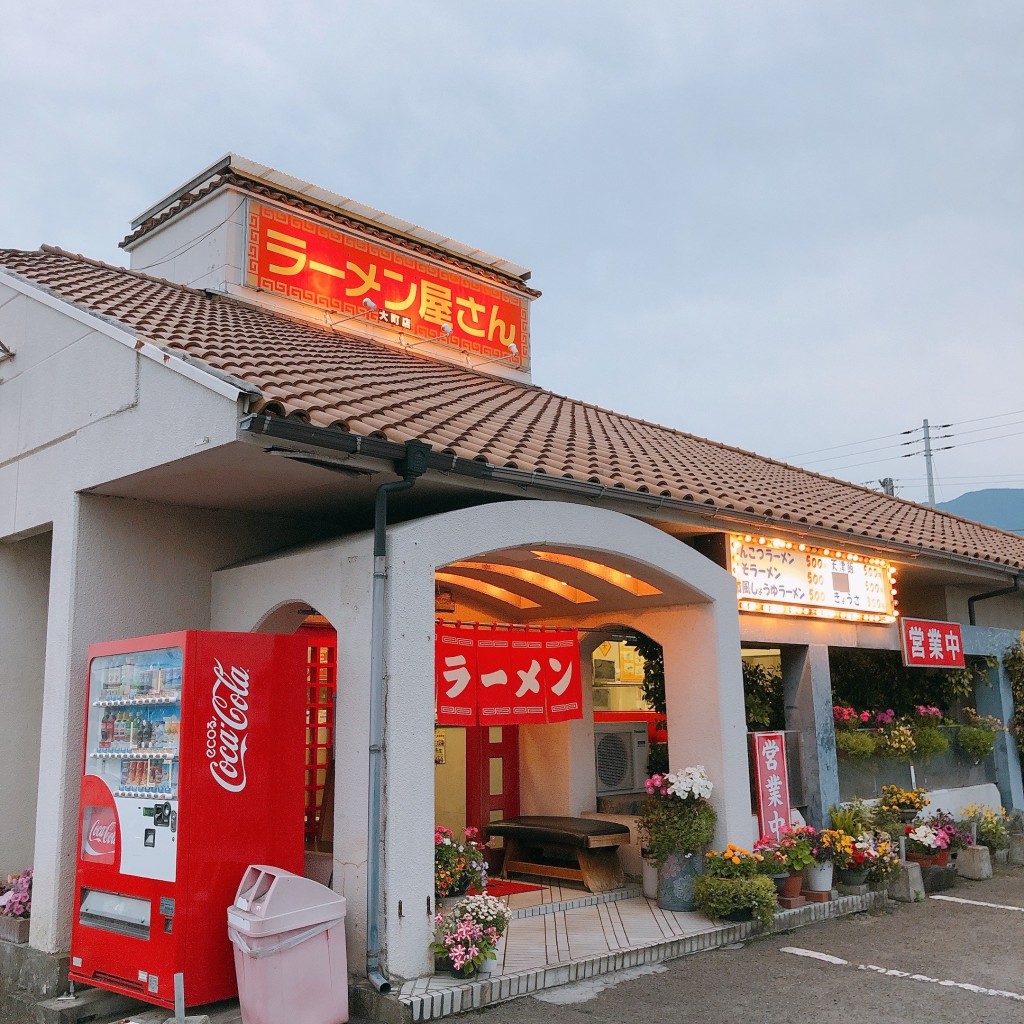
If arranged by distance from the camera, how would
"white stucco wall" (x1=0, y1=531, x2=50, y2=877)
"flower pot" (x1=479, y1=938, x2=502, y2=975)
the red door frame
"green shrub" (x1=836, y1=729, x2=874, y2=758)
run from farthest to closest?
"green shrub" (x1=836, y1=729, x2=874, y2=758) < the red door frame < "white stucco wall" (x1=0, y1=531, x2=50, y2=877) < "flower pot" (x1=479, y1=938, x2=502, y2=975)

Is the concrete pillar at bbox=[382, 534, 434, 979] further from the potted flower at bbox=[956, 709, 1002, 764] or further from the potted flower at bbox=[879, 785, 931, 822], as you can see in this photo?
the potted flower at bbox=[956, 709, 1002, 764]

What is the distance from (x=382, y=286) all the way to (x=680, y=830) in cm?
831

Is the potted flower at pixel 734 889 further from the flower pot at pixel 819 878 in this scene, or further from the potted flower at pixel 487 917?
the potted flower at pixel 487 917

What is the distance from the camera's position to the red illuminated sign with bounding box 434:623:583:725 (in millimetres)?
8203

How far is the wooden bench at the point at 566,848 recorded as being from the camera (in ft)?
31.0

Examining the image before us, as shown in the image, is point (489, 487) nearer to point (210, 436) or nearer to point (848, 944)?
point (210, 436)

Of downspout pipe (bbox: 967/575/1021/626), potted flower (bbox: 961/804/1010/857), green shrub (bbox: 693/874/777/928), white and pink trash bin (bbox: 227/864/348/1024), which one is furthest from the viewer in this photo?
downspout pipe (bbox: 967/575/1021/626)

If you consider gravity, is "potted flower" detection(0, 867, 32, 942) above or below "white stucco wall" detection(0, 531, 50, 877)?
below

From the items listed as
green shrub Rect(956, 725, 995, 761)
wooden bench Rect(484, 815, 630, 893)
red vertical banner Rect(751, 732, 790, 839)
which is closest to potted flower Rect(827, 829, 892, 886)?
red vertical banner Rect(751, 732, 790, 839)

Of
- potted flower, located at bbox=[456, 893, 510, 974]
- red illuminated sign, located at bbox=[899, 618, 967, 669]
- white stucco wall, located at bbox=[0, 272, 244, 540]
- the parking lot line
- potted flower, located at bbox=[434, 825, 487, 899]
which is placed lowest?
the parking lot line

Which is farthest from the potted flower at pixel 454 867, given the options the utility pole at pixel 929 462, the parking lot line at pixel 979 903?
the utility pole at pixel 929 462

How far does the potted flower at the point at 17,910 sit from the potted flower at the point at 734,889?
5491 millimetres

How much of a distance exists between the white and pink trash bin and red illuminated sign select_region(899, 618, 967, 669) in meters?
8.16

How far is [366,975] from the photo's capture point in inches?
256
